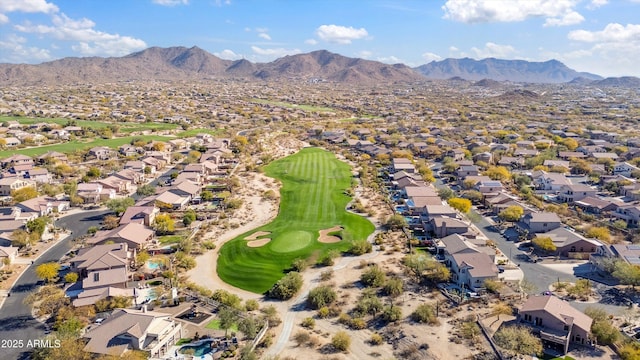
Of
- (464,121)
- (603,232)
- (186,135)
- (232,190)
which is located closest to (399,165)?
(232,190)

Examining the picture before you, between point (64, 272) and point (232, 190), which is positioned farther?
point (232, 190)

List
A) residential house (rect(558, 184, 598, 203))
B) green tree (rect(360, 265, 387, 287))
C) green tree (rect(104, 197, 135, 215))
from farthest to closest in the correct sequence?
residential house (rect(558, 184, 598, 203)) → green tree (rect(104, 197, 135, 215)) → green tree (rect(360, 265, 387, 287))

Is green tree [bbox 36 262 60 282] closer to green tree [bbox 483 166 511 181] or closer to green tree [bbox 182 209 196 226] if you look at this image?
green tree [bbox 182 209 196 226]

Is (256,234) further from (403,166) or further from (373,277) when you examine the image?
(403,166)

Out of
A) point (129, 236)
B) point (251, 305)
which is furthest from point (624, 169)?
point (129, 236)

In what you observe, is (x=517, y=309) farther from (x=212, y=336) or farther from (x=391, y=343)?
(x=212, y=336)

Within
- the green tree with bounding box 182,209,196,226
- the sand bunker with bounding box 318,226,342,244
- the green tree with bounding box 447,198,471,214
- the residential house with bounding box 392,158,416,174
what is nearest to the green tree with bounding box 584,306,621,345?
the green tree with bounding box 447,198,471,214

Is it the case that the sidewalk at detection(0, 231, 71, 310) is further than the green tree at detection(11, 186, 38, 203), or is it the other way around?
the green tree at detection(11, 186, 38, 203)
